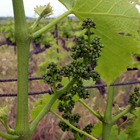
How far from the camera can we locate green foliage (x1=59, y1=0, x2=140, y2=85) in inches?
27.2

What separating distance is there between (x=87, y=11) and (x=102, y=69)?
1.00 feet

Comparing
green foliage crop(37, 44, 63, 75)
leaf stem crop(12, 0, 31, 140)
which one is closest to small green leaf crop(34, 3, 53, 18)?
leaf stem crop(12, 0, 31, 140)

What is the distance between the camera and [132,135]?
3.33 ft

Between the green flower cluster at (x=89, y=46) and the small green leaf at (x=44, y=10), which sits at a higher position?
the small green leaf at (x=44, y=10)

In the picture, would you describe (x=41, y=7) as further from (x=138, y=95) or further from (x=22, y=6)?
(x=138, y=95)

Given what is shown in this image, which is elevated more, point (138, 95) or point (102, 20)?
point (102, 20)

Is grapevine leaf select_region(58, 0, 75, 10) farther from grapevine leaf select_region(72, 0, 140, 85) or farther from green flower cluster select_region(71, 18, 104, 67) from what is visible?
green flower cluster select_region(71, 18, 104, 67)

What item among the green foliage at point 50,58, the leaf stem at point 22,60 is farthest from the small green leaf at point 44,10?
the green foliage at point 50,58

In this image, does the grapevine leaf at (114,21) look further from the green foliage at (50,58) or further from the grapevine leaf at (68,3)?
the green foliage at (50,58)

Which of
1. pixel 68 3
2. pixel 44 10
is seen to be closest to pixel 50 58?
pixel 68 3

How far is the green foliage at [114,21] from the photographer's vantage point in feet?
2.27

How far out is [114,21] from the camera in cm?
72

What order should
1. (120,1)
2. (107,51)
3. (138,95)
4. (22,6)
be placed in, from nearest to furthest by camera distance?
1. (22,6)
2. (120,1)
3. (107,51)
4. (138,95)

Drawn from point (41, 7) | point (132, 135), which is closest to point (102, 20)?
point (41, 7)
